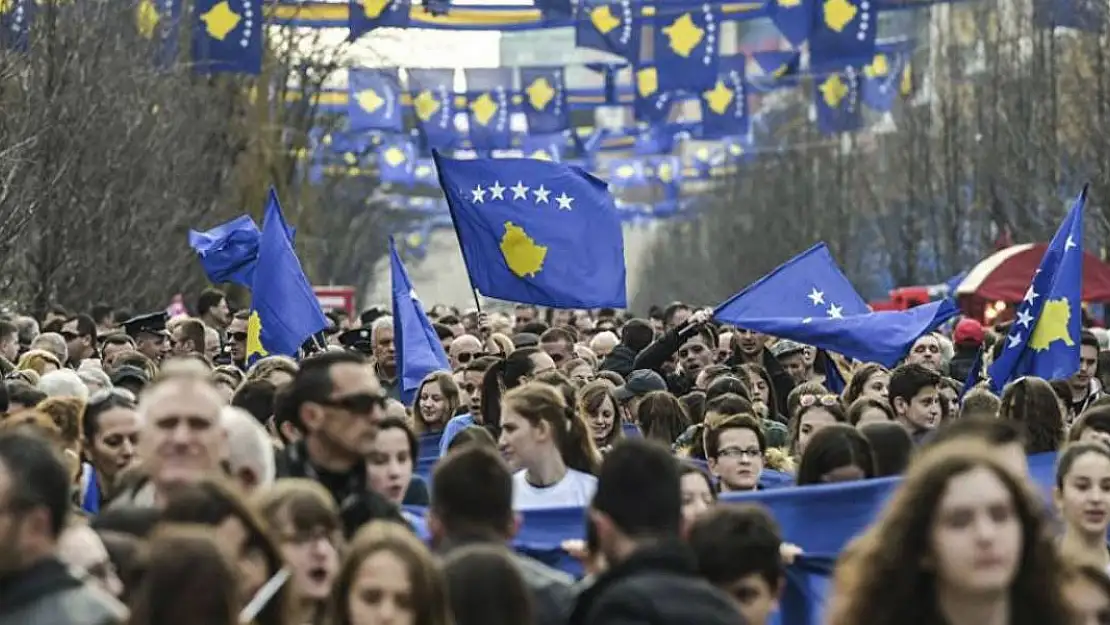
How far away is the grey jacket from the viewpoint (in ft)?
23.0

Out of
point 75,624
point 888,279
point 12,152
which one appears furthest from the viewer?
point 888,279

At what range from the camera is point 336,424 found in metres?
8.73

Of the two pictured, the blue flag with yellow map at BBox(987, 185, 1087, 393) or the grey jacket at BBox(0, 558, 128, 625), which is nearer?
the grey jacket at BBox(0, 558, 128, 625)

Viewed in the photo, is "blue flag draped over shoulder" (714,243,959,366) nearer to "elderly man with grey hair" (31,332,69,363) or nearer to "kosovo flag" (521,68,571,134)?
"elderly man with grey hair" (31,332,69,363)

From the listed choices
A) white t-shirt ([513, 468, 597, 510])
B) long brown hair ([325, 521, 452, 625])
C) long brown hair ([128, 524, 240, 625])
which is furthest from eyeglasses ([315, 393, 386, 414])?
long brown hair ([128, 524, 240, 625])

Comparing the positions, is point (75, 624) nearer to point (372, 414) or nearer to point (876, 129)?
point (372, 414)

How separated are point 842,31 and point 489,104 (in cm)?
1791

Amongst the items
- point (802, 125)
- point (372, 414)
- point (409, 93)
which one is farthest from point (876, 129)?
point (372, 414)

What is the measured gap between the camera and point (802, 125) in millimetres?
71500

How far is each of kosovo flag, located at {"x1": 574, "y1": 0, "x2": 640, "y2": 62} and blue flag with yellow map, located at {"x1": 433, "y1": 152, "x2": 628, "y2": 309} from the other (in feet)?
72.1

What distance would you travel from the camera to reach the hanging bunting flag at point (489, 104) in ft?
174

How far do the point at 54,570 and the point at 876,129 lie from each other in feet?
203

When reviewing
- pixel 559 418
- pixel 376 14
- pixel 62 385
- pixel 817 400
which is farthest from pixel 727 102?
pixel 559 418

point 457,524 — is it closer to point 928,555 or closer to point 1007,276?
point 928,555
